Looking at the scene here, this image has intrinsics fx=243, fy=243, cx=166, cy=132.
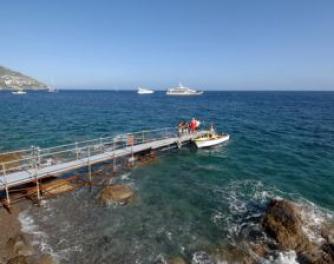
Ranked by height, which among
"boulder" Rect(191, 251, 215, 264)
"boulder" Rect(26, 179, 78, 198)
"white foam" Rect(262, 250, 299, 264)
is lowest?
"boulder" Rect(191, 251, 215, 264)

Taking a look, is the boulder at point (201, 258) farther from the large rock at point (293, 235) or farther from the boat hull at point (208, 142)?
the boat hull at point (208, 142)

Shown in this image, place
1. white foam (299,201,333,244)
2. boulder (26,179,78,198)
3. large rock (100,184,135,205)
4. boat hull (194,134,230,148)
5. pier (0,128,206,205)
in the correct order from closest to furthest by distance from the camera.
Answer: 1. white foam (299,201,333,244)
2. pier (0,128,206,205)
3. large rock (100,184,135,205)
4. boulder (26,179,78,198)
5. boat hull (194,134,230,148)

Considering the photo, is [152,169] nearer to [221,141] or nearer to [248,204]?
[248,204]

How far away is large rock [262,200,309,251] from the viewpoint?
476 inches

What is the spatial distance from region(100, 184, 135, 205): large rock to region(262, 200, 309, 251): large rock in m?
8.66

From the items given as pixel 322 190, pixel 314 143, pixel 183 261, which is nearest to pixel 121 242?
pixel 183 261

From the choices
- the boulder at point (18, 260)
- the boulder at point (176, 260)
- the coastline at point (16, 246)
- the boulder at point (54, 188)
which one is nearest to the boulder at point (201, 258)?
the boulder at point (176, 260)

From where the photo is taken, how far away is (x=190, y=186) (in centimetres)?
1912

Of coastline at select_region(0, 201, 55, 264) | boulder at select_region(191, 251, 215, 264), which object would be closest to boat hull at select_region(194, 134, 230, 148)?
boulder at select_region(191, 251, 215, 264)

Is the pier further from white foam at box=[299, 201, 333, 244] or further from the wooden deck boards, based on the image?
white foam at box=[299, 201, 333, 244]

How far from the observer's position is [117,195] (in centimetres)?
1659

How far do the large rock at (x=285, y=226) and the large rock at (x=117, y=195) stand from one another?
8657 mm

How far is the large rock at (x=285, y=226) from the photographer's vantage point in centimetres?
1209

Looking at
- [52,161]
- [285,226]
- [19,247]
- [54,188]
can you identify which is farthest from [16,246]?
[285,226]
